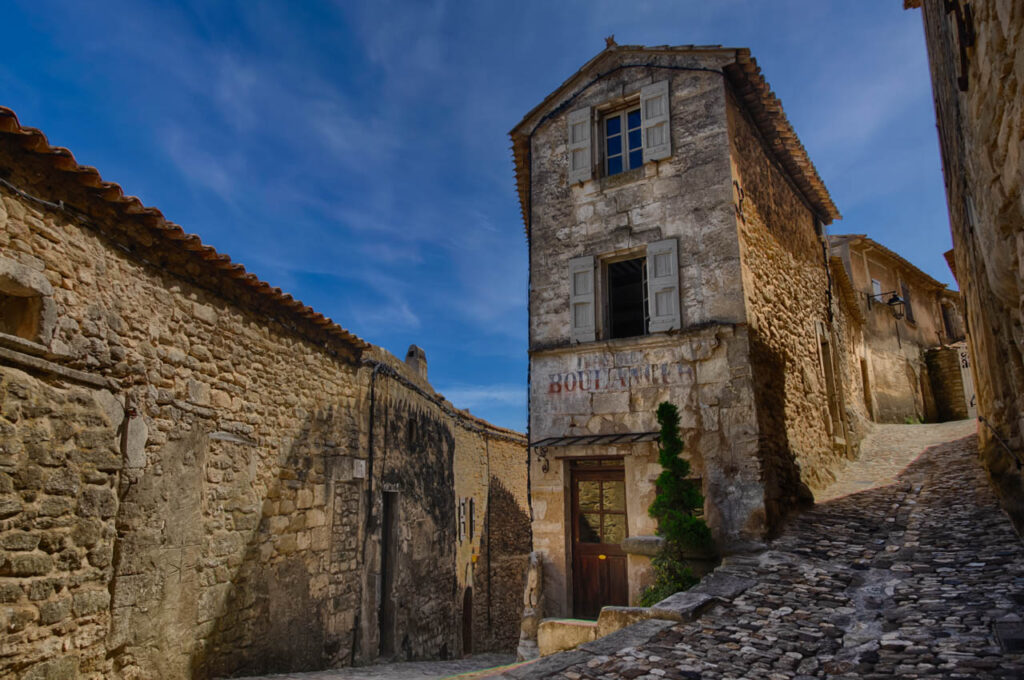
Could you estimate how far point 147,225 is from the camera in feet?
19.0

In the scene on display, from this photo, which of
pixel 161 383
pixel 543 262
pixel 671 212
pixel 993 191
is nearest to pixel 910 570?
pixel 993 191

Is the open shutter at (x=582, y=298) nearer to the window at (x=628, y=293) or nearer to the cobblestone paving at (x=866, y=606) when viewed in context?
the window at (x=628, y=293)

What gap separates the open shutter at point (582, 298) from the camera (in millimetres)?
8789

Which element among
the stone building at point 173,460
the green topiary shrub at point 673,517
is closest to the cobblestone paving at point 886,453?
the green topiary shrub at point 673,517

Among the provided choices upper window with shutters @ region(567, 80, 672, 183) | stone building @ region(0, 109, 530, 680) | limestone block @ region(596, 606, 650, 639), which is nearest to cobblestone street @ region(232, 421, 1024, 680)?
limestone block @ region(596, 606, 650, 639)

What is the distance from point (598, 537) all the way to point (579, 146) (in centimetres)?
568

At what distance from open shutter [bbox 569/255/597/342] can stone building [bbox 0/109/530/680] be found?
3294 millimetres

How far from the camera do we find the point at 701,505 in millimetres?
7430

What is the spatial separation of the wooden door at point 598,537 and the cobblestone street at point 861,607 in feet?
5.52

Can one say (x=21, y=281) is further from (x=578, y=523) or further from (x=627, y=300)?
(x=627, y=300)

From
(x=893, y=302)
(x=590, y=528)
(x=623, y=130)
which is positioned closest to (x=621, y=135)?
(x=623, y=130)

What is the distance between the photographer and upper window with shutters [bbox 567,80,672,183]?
8.89 m

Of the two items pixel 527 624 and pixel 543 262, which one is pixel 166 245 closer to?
pixel 543 262

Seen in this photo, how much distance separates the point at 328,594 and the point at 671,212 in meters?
6.85
